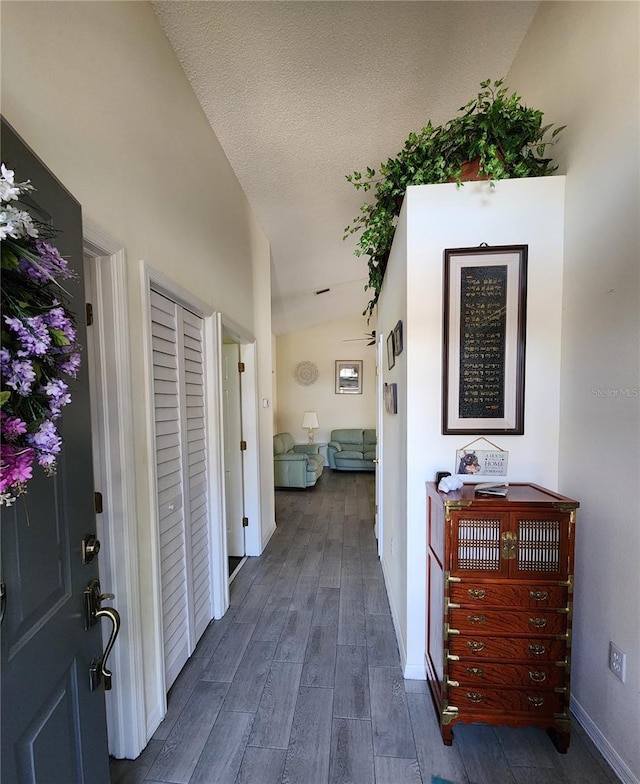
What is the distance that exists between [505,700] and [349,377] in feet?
20.7

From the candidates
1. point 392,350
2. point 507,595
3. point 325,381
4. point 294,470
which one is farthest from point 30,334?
point 325,381

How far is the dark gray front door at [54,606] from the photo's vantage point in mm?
623

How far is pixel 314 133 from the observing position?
227cm

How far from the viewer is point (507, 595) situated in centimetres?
135

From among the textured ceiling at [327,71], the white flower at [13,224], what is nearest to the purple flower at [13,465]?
the white flower at [13,224]

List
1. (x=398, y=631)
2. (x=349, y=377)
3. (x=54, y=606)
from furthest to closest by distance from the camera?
(x=349, y=377)
(x=398, y=631)
(x=54, y=606)

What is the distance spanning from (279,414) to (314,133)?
5.97 meters

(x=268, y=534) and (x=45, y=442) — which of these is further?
(x=268, y=534)

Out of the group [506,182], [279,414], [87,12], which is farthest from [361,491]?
[87,12]

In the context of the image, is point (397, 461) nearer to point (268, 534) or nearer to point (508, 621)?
point (508, 621)

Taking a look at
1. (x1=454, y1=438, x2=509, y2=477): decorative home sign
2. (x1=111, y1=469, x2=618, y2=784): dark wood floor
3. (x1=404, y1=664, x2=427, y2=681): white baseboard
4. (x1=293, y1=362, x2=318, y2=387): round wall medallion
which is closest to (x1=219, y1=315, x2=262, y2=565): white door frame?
(x1=111, y1=469, x2=618, y2=784): dark wood floor

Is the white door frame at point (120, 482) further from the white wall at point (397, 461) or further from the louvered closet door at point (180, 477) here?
the white wall at point (397, 461)

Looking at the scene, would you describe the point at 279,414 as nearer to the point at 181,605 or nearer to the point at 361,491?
the point at 361,491

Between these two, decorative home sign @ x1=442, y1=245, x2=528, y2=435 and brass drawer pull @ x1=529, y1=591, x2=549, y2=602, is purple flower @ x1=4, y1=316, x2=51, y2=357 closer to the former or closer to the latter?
decorative home sign @ x1=442, y1=245, x2=528, y2=435
